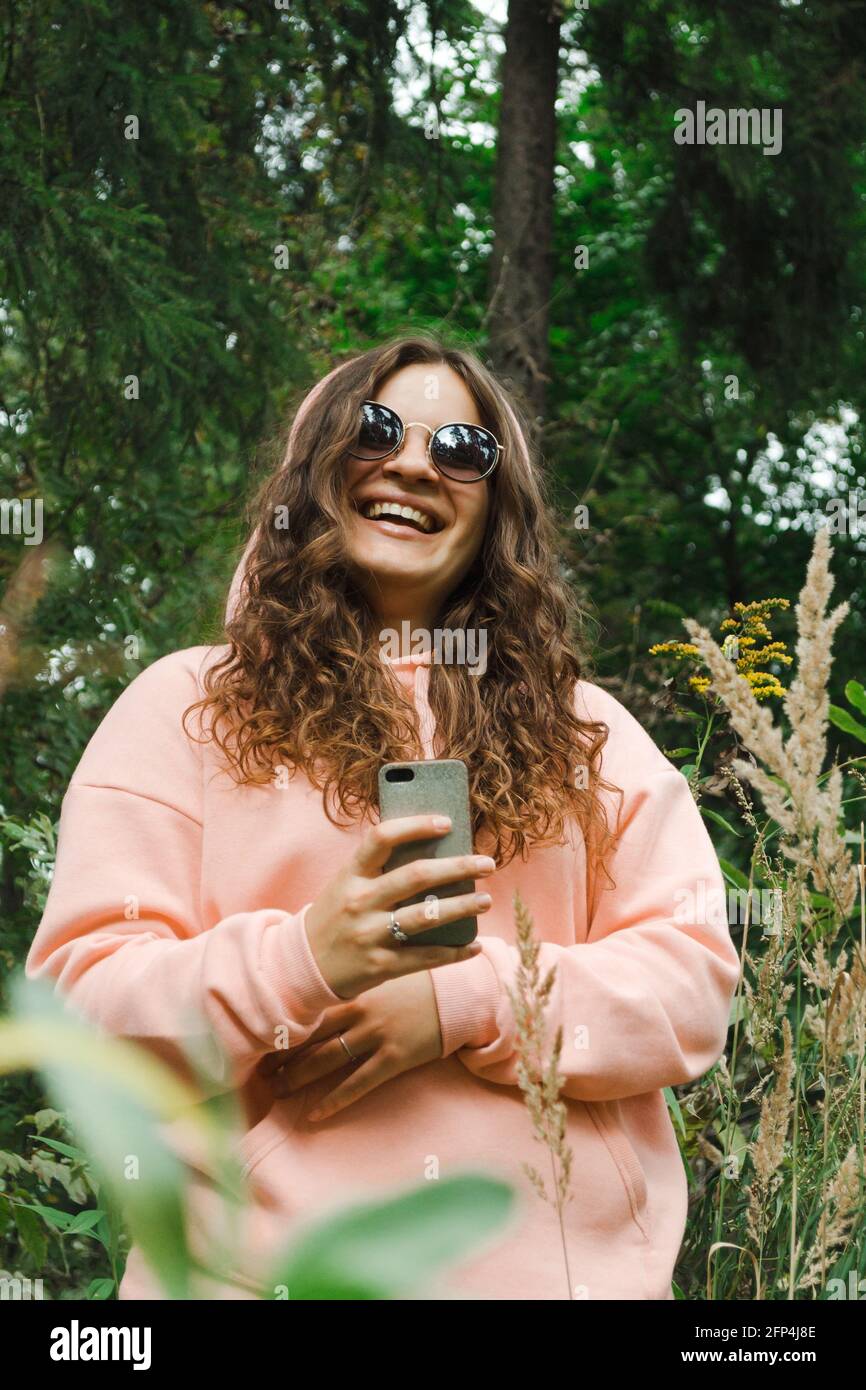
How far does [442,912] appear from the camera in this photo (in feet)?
4.12

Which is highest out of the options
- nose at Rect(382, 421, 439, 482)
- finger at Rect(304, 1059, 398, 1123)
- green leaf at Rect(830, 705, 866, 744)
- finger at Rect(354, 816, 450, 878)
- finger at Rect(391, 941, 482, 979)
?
nose at Rect(382, 421, 439, 482)

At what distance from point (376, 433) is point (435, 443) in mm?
81

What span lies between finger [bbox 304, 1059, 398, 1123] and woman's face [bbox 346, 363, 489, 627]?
0.67m

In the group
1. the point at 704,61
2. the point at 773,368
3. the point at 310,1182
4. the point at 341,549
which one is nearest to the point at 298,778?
the point at 341,549

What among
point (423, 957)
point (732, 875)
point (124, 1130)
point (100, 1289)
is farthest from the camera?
point (732, 875)

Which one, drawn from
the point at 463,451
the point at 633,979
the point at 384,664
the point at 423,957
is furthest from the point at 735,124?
the point at 423,957

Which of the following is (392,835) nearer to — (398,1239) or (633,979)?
(633,979)

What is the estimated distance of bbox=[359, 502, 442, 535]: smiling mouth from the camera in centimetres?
191

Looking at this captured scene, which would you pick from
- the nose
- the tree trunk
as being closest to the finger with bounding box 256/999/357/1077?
the nose

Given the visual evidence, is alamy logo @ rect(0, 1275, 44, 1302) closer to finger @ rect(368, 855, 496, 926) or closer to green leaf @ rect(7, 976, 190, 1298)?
finger @ rect(368, 855, 496, 926)
